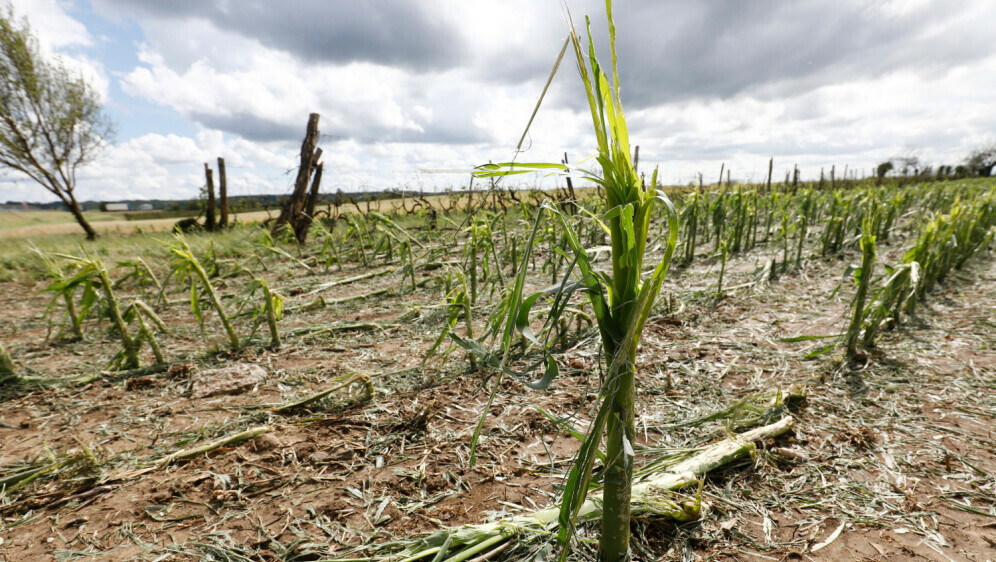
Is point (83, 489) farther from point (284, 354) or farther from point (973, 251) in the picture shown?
point (973, 251)

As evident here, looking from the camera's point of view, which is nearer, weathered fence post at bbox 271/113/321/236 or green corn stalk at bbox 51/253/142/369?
green corn stalk at bbox 51/253/142/369

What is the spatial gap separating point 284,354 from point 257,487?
145 cm

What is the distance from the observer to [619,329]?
931 mm

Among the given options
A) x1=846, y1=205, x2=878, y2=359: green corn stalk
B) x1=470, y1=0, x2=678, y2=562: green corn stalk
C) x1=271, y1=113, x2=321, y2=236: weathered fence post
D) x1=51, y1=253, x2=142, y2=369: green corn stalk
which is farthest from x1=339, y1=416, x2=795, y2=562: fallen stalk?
x1=271, y1=113, x2=321, y2=236: weathered fence post

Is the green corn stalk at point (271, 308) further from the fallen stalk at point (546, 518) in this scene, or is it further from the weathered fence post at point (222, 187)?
the weathered fence post at point (222, 187)

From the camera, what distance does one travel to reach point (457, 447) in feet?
5.95

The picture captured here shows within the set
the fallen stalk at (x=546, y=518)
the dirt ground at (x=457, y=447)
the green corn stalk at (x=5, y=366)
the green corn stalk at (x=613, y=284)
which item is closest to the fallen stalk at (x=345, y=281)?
the dirt ground at (x=457, y=447)

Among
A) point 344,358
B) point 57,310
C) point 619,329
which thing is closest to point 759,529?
point 619,329

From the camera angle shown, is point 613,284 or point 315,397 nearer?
point 613,284

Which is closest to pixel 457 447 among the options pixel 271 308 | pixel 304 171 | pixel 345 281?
pixel 271 308

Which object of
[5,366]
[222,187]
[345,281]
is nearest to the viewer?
[5,366]

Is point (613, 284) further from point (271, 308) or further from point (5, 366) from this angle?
point (5, 366)

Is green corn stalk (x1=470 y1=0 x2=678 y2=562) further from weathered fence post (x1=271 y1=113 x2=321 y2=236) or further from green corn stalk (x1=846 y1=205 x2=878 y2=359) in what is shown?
weathered fence post (x1=271 y1=113 x2=321 y2=236)

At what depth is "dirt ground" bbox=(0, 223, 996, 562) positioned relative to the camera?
135 cm
